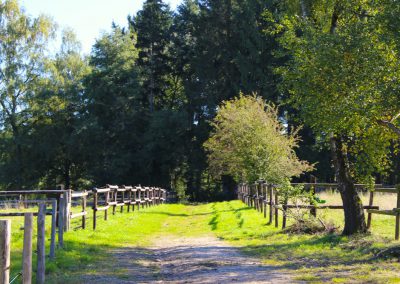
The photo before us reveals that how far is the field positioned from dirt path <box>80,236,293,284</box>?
0.12m

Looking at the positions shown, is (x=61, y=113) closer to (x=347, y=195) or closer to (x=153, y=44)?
(x=153, y=44)

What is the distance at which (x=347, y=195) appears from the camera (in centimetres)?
1552

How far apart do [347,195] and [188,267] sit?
5.94m

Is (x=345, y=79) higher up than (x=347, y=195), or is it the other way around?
(x=345, y=79)

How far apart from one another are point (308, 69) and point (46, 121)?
47790mm

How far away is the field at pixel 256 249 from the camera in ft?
33.4

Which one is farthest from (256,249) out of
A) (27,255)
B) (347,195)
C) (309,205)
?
(27,255)

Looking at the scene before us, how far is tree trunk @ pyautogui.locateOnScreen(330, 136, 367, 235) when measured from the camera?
49.7ft

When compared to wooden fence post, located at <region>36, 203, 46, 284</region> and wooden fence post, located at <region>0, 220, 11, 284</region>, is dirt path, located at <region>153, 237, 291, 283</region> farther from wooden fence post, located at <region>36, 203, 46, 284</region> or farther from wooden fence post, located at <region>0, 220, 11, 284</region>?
wooden fence post, located at <region>0, 220, 11, 284</region>

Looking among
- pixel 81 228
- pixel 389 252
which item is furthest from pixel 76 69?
pixel 389 252

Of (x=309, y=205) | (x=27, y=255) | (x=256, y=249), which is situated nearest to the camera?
(x=27, y=255)

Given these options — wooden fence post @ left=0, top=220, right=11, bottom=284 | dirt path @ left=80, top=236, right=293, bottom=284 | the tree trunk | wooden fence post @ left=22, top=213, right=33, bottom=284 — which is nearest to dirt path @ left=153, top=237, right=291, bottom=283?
dirt path @ left=80, top=236, right=293, bottom=284

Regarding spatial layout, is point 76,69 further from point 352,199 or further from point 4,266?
point 4,266

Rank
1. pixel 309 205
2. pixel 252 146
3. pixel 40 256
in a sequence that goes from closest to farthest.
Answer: pixel 40 256 → pixel 309 205 → pixel 252 146
